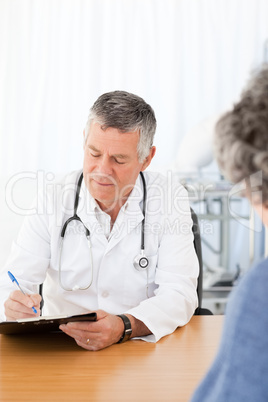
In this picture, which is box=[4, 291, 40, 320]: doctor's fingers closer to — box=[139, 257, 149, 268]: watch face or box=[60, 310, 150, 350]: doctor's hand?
box=[60, 310, 150, 350]: doctor's hand

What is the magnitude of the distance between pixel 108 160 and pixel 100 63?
2.65 meters

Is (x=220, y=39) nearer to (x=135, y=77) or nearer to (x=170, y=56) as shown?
(x=170, y=56)

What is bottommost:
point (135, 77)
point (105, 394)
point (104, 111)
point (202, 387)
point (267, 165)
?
point (105, 394)

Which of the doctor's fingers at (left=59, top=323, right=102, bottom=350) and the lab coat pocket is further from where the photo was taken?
the lab coat pocket

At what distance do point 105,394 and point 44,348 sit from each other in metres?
0.29

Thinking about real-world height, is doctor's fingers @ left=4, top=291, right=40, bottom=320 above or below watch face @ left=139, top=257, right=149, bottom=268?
below

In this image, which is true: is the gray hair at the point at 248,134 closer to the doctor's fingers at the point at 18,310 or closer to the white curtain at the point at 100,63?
the doctor's fingers at the point at 18,310

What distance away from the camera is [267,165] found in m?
0.66

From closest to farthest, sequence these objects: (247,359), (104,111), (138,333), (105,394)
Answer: (247,359), (105,394), (138,333), (104,111)

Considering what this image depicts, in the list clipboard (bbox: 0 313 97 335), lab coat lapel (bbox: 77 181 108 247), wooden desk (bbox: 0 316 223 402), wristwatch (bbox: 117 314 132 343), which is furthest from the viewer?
lab coat lapel (bbox: 77 181 108 247)

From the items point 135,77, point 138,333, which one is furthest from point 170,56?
point 138,333

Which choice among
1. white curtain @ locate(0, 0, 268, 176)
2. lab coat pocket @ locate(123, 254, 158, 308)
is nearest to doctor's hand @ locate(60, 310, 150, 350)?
lab coat pocket @ locate(123, 254, 158, 308)

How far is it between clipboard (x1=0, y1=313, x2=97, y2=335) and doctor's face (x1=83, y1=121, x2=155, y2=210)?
58 cm

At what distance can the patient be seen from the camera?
0.62 meters
